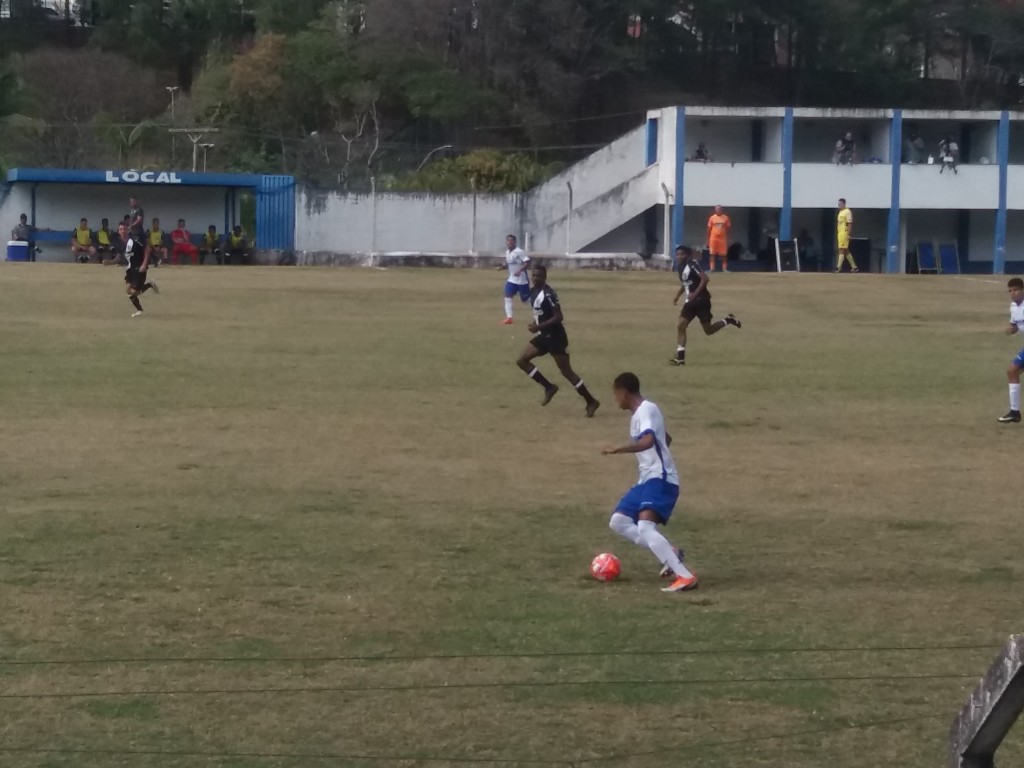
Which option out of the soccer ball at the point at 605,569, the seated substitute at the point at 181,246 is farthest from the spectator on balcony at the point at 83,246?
the soccer ball at the point at 605,569

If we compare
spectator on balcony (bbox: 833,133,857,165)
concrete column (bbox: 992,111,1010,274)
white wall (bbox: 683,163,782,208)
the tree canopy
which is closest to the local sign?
the tree canopy

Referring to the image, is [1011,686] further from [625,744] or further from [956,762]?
[625,744]

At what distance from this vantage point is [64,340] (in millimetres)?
23703

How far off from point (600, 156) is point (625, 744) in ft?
150

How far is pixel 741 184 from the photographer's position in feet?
157

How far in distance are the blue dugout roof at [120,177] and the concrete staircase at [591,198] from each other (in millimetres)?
9533

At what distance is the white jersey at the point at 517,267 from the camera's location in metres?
28.3

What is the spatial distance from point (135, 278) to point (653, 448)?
19420mm

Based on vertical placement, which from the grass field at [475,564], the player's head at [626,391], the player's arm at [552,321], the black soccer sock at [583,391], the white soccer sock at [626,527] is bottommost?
the grass field at [475,564]

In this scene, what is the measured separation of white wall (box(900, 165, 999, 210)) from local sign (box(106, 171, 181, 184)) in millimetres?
22207

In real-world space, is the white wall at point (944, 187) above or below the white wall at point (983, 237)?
above

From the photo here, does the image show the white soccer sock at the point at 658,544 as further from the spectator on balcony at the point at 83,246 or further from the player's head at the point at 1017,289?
the spectator on balcony at the point at 83,246

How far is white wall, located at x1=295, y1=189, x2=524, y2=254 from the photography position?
165 feet

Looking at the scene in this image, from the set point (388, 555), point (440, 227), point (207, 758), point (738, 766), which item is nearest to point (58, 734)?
point (207, 758)
